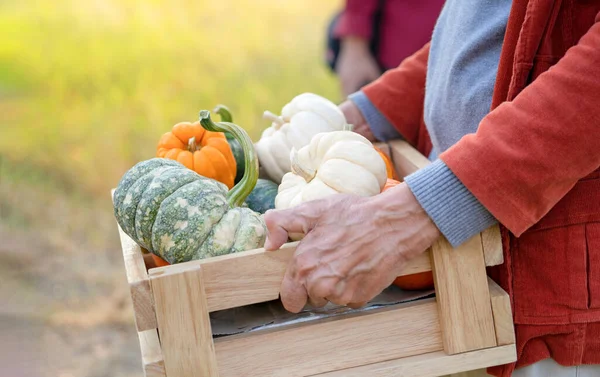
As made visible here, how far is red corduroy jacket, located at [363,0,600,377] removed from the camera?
110cm

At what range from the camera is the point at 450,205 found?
1.15 meters

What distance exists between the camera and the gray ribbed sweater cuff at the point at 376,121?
179 cm

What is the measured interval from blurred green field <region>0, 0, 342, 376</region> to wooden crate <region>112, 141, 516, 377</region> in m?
3.17

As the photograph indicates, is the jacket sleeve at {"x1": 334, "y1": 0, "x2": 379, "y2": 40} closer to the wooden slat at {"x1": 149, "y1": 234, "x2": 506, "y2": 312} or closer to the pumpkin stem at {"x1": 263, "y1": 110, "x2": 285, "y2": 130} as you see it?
the pumpkin stem at {"x1": 263, "y1": 110, "x2": 285, "y2": 130}

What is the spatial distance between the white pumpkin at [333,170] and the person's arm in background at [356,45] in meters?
2.04

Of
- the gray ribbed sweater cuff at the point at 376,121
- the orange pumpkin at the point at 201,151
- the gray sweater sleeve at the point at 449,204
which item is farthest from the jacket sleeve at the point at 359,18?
the gray sweater sleeve at the point at 449,204

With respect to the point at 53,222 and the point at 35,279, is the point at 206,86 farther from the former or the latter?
the point at 35,279

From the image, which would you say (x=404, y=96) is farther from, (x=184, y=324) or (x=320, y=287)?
(x=184, y=324)

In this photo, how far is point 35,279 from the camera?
4.19 m

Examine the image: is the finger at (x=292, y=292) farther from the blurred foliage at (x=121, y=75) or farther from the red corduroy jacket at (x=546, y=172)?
the blurred foliage at (x=121, y=75)

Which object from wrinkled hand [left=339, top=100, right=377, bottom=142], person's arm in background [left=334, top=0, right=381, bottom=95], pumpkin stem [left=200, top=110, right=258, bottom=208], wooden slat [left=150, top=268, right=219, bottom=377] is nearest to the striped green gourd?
pumpkin stem [left=200, top=110, right=258, bottom=208]

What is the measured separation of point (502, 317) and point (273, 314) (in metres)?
0.39

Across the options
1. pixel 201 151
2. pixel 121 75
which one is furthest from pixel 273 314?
pixel 121 75

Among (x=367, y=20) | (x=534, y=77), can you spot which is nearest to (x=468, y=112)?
(x=534, y=77)
